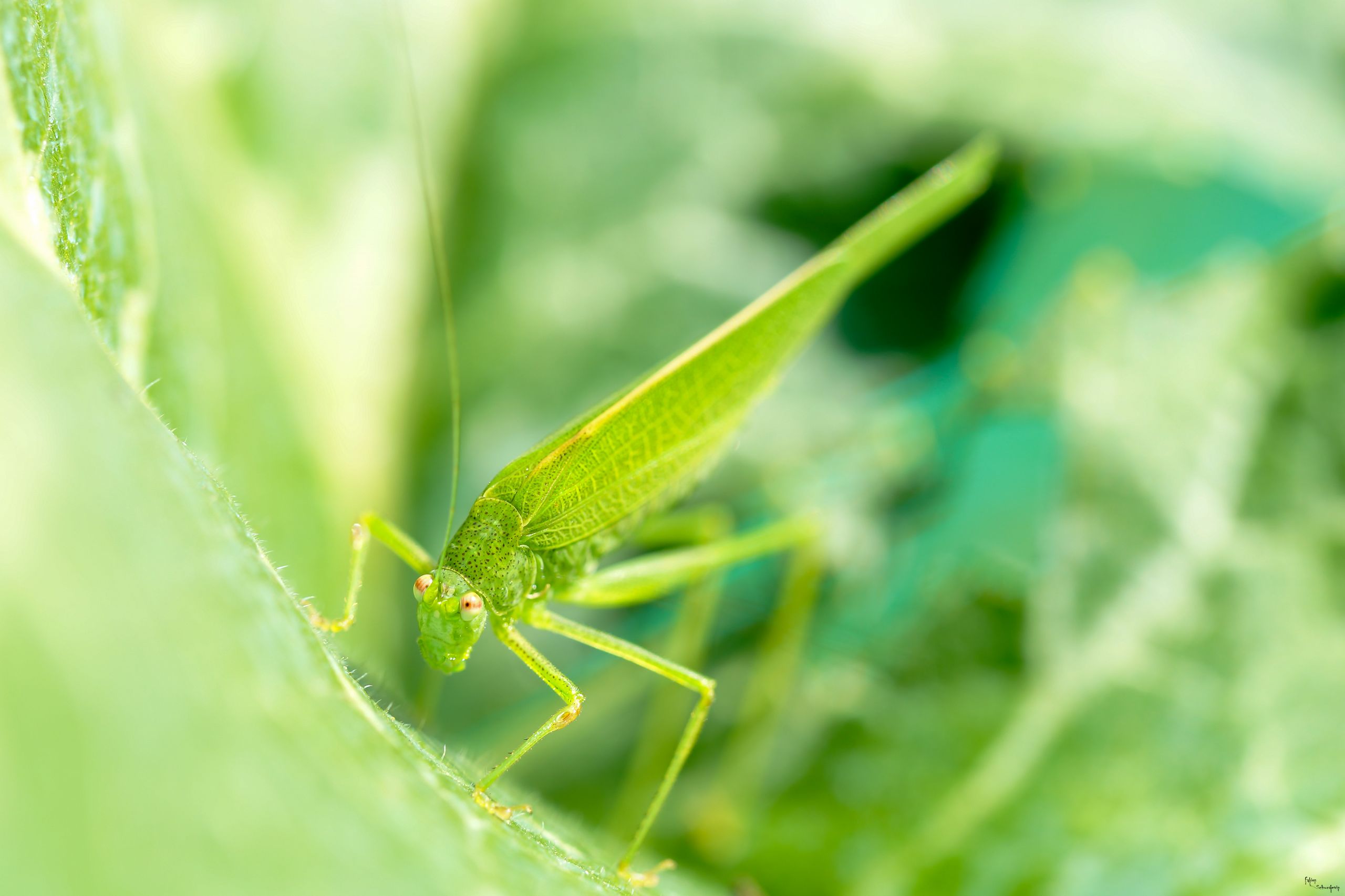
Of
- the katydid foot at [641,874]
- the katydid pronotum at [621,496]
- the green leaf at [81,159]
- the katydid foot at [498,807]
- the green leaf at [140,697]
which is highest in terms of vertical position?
the katydid pronotum at [621,496]

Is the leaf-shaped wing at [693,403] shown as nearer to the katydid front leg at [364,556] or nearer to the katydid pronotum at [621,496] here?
the katydid pronotum at [621,496]

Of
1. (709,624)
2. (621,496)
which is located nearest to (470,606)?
(621,496)

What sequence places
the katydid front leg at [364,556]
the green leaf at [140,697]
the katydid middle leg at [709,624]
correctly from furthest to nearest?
the katydid middle leg at [709,624]
the katydid front leg at [364,556]
the green leaf at [140,697]

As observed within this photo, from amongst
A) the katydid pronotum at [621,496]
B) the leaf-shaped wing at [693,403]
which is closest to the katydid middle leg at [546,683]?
the katydid pronotum at [621,496]

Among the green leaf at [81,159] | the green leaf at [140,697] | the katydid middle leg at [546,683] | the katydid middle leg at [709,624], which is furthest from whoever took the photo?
the katydid middle leg at [709,624]

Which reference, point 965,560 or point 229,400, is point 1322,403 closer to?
point 965,560

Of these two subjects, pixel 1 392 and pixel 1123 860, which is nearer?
pixel 1 392

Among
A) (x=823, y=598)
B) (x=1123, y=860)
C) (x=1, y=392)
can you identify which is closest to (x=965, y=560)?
(x=823, y=598)
